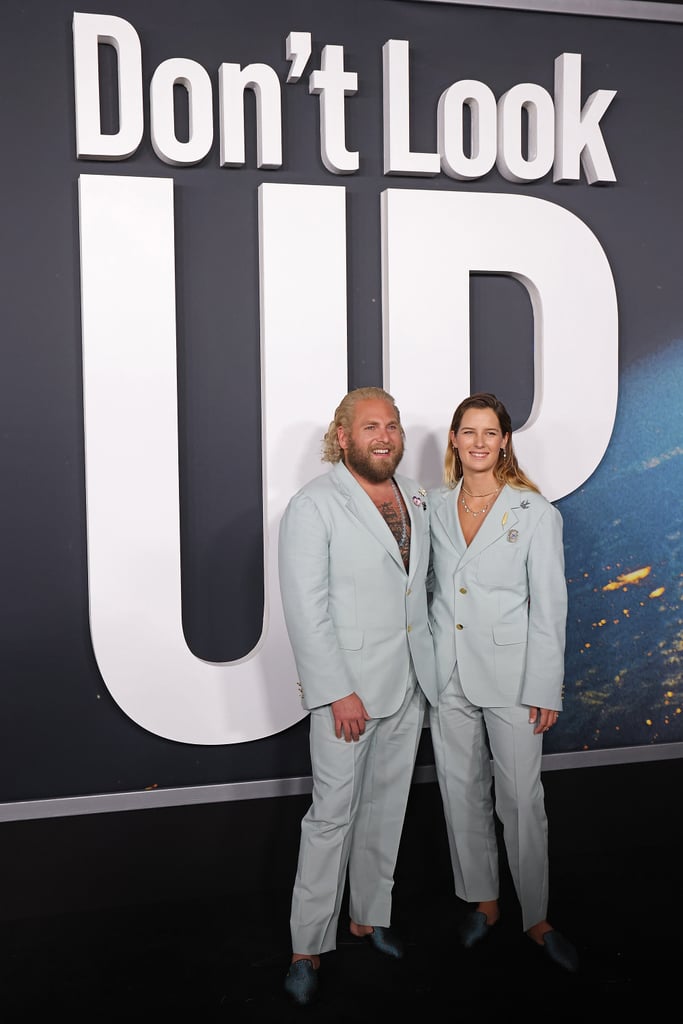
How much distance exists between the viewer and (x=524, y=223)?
3.43 m

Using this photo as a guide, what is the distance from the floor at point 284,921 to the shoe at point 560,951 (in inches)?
1.1

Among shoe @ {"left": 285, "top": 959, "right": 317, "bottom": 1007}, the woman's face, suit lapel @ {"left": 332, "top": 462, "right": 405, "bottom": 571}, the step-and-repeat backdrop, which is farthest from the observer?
the step-and-repeat backdrop

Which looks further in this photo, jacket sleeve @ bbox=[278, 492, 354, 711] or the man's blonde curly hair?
the man's blonde curly hair

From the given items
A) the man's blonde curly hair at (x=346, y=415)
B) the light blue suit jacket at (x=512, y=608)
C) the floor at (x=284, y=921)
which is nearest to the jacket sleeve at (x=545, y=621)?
the light blue suit jacket at (x=512, y=608)

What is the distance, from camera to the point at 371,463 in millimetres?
2740

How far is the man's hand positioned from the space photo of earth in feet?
3.73

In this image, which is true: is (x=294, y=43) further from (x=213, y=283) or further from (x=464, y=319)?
(x=464, y=319)

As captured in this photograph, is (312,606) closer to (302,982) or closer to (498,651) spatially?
(498,651)

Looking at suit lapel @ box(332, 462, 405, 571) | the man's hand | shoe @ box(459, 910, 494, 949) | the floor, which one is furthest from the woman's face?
shoe @ box(459, 910, 494, 949)

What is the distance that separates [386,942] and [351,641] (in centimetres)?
94

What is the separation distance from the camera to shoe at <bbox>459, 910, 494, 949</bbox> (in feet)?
9.45

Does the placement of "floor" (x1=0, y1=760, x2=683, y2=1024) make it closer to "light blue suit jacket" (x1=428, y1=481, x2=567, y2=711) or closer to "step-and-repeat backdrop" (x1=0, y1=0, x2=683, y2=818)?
"step-and-repeat backdrop" (x1=0, y1=0, x2=683, y2=818)

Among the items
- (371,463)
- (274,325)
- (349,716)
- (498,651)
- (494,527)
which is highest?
(274,325)

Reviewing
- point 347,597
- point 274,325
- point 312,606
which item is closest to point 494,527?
point 347,597
